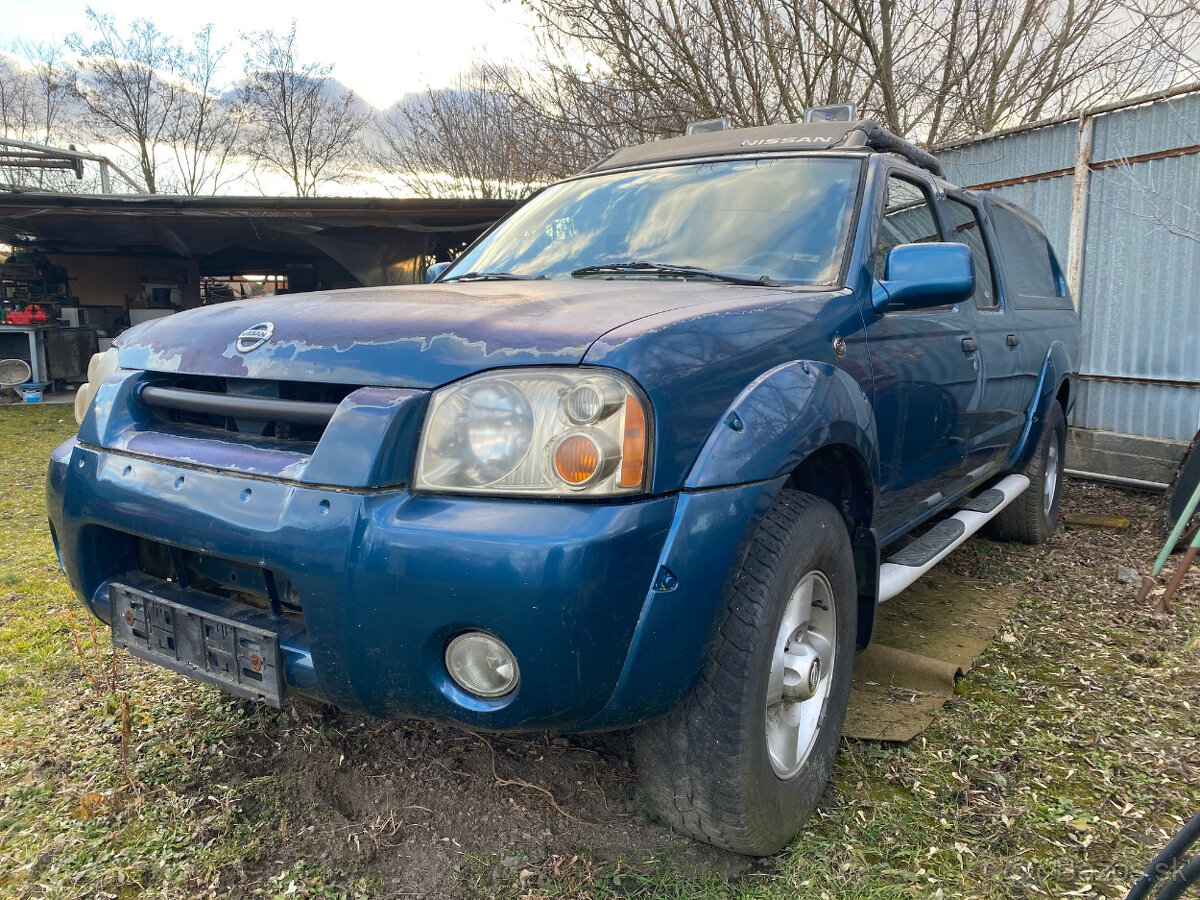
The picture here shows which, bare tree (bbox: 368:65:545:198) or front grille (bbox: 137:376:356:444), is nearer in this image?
front grille (bbox: 137:376:356:444)

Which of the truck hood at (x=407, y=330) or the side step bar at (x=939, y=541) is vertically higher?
the truck hood at (x=407, y=330)

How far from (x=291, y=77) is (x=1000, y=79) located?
74.4 feet

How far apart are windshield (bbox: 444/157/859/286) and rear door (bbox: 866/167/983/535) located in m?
0.19

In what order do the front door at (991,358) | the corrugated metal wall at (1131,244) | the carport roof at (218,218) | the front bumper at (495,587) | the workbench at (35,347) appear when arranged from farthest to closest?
the workbench at (35,347) → the carport roof at (218,218) → the corrugated metal wall at (1131,244) → the front door at (991,358) → the front bumper at (495,587)

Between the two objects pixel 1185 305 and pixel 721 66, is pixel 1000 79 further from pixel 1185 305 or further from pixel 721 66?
pixel 1185 305

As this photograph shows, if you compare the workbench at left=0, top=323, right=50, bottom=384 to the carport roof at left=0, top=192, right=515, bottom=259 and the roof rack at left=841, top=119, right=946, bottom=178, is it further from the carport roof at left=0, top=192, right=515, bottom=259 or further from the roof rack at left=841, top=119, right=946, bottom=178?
the roof rack at left=841, top=119, right=946, bottom=178

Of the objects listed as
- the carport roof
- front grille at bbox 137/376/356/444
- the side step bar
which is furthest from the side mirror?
the carport roof

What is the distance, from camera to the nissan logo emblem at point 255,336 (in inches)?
75.9

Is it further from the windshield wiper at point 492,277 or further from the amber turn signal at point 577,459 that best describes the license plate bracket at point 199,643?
the windshield wiper at point 492,277

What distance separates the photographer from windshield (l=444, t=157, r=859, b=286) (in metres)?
2.53

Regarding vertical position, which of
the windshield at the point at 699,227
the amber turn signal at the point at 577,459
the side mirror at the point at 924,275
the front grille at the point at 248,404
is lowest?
the amber turn signal at the point at 577,459

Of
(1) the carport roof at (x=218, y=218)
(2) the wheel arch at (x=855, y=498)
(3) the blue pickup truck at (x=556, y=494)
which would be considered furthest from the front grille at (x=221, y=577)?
(1) the carport roof at (x=218, y=218)

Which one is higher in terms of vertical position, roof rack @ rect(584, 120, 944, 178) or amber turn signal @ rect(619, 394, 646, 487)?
roof rack @ rect(584, 120, 944, 178)

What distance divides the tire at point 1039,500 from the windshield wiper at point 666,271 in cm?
284
